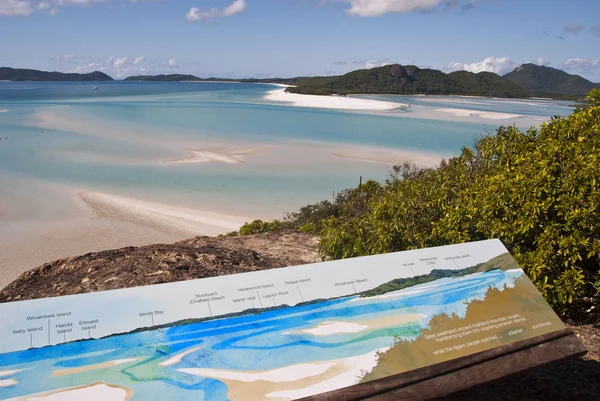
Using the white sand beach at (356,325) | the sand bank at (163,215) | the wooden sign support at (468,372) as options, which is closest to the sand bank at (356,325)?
the white sand beach at (356,325)

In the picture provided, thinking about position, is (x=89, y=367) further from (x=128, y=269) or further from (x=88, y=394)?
(x=128, y=269)

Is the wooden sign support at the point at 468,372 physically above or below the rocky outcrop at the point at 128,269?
above

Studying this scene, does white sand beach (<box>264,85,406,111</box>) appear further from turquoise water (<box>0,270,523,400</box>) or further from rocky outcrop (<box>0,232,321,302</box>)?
turquoise water (<box>0,270,523,400</box>)

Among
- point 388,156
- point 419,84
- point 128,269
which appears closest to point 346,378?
point 128,269

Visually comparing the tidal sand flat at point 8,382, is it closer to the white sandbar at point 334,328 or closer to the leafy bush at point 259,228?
the white sandbar at point 334,328

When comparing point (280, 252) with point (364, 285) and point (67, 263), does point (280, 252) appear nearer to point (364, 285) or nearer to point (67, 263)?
point (67, 263)
